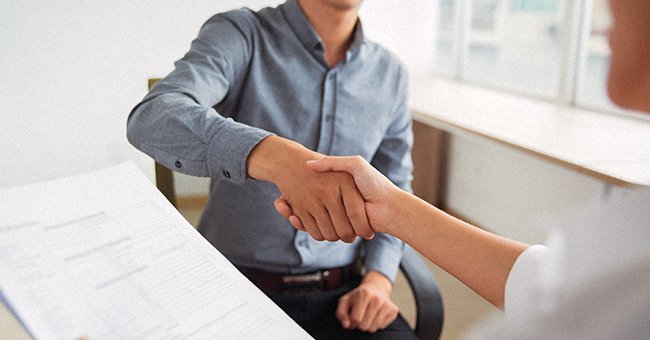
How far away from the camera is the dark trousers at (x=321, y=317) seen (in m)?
1.07

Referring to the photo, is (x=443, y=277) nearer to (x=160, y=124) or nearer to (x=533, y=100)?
(x=533, y=100)

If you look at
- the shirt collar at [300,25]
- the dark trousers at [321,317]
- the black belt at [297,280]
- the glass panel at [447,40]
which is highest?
the shirt collar at [300,25]

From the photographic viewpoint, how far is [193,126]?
0.75 meters

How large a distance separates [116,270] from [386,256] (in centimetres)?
66

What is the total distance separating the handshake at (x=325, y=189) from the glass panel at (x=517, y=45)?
209cm

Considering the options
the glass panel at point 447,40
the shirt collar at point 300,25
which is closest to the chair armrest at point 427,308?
the shirt collar at point 300,25

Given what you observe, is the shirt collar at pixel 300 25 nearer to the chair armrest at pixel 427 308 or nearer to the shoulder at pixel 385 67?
the shoulder at pixel 385 67

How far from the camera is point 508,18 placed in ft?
10.2

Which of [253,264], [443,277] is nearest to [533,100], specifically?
[443,277]

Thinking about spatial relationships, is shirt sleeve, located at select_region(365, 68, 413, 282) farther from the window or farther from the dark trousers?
the window

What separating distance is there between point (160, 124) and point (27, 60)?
8.9 inches

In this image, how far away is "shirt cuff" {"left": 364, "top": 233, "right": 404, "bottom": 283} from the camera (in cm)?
115

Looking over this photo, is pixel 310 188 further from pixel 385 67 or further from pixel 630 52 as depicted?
pixel 385 67

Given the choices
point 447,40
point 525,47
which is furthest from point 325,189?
point 447,40
